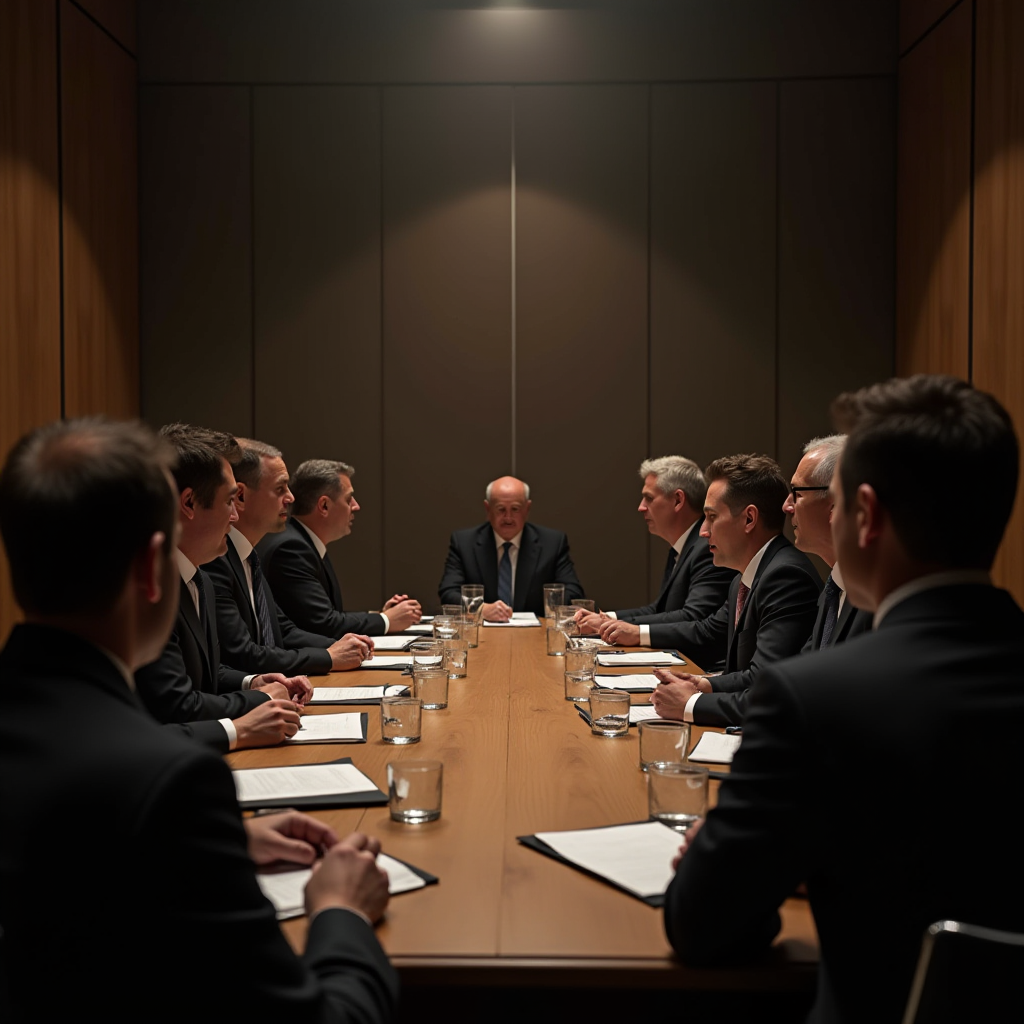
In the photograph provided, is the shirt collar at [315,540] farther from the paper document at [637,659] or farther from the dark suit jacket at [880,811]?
the dark suit jacket at [880,811]

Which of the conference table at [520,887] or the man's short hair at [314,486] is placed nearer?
the conference table at [520,887]

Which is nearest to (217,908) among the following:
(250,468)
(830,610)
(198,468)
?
(198,468)

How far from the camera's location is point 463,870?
1.78 m

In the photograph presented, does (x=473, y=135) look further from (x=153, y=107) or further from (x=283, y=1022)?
(x=283, y=1022)

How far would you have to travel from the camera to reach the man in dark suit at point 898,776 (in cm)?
134

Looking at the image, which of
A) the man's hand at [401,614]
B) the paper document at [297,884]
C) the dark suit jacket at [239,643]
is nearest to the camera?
the paper document at [297,884]

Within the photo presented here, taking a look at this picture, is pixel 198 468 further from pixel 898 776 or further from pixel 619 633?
pixel 898 776

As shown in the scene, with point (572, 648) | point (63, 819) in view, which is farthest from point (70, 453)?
point (572, 648)

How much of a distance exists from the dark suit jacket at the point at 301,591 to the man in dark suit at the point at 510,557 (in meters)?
1.33

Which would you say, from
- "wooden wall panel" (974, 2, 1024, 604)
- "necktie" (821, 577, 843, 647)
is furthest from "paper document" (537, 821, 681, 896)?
"wooden wall panel" (974, 2, 1024, 604)

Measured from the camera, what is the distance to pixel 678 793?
1953 mm

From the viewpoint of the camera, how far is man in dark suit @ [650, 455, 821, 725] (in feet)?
9.64

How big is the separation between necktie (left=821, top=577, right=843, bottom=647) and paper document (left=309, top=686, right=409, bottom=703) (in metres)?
1.25

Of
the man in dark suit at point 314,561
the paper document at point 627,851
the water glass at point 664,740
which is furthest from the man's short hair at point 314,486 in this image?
the paper document at point 627,851
